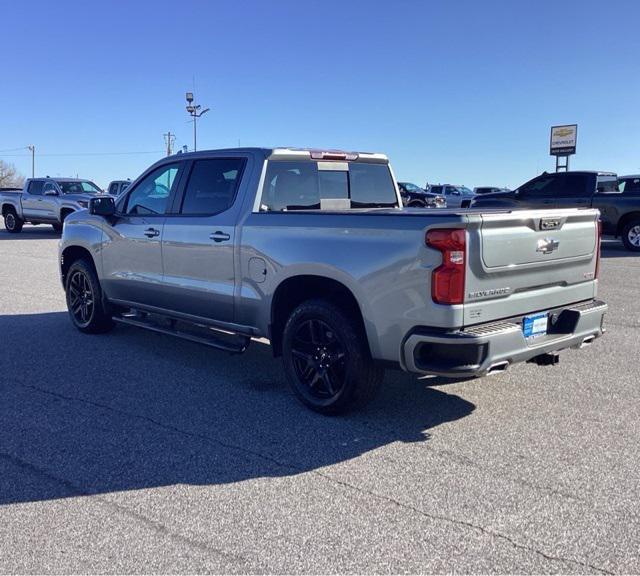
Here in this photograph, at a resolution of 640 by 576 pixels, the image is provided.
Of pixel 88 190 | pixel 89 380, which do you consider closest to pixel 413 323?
pixel 89 380

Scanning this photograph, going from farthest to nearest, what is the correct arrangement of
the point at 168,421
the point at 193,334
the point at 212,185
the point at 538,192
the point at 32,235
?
the point at 32,235
the point at 538,192
the point at 193,334
the point at 212,185
the point at 168,421

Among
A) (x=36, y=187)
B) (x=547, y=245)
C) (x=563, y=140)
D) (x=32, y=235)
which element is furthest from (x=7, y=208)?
(x=563, y=140)

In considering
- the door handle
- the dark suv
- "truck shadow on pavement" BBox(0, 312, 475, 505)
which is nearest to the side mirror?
"truck shadow on pavement" BBox(0, 312, 475, 505)

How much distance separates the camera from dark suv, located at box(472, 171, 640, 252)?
1572 cm

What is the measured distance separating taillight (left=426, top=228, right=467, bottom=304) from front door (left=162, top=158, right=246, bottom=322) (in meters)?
1.98

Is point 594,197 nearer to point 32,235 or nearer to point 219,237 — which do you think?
point 219,237

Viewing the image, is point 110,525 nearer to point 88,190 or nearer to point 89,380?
point 89,380

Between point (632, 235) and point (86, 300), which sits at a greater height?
point (632, 235)

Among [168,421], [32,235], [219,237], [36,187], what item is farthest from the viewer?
[32,235]

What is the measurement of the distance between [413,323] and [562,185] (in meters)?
13.9

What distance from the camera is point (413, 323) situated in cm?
404

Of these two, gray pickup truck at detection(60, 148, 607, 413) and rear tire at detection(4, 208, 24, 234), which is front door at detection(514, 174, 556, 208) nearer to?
gray pickup truck at detection(60, 148, 607, 413)

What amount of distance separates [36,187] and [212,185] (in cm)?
1838

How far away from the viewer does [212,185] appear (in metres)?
5.70
